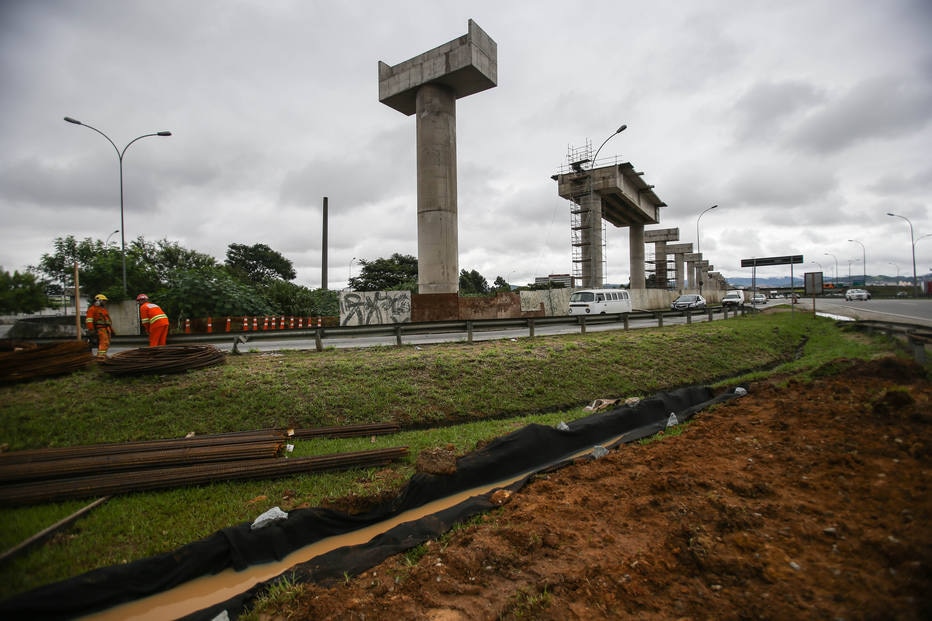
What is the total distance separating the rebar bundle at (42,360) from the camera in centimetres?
766

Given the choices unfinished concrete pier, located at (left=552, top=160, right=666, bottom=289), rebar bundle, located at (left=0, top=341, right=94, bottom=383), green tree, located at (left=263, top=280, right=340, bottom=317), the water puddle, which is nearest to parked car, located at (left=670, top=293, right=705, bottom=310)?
unfinished concrete pier, located at (left=552, top=160, right=666, bottom=289)

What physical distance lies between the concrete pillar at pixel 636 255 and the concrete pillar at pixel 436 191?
30.0 metres

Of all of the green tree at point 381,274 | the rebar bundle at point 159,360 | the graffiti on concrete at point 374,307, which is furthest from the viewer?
the green tree at point 381,274

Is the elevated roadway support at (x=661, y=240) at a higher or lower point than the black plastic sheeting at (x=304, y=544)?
higher

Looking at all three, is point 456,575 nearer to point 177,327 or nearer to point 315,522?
point 315,522

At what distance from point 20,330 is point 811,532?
21.6 meters

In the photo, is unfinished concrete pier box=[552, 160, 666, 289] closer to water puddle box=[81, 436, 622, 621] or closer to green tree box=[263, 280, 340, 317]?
green tree box=[263, 280, 340, 317]

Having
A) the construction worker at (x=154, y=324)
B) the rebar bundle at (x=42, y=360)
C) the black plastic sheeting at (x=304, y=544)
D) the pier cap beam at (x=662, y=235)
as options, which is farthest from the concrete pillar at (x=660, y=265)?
the rebar bundle at (x=42, y=360)

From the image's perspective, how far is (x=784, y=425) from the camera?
5199 mm

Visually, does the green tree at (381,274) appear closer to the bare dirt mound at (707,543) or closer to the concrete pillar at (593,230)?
the concrete pillar at (593,230)

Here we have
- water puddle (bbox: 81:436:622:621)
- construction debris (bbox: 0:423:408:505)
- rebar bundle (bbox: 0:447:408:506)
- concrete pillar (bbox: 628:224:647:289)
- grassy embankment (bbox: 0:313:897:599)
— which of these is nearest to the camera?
water puddle (bbox: 81:436:622:621)

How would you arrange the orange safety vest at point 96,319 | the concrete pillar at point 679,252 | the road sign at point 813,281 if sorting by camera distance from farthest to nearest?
the concrete pillar at point 679,252 → the road sign at point 813,281 → the orange safety vest at point 96,319

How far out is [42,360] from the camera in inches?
315

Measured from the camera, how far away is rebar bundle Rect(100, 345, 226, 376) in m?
7.80
